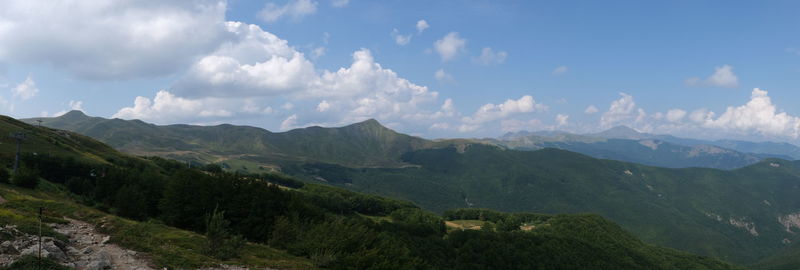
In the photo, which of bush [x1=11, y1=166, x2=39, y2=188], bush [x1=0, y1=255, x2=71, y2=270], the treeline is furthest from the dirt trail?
bush [x1=11, y1=166, x2=39, y2=188]

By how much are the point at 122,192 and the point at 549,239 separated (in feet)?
515

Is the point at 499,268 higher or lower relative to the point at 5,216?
lower

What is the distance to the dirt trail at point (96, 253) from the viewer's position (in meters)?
26.3

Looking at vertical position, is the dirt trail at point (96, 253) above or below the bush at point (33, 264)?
below

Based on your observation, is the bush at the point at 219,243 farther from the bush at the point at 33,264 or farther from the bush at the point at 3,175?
the bush at the point at 3,175

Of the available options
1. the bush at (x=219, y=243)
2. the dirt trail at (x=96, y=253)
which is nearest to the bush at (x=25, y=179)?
the dirt trail at (x=96, y=253)

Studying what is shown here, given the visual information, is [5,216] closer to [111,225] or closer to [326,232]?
[111,225]

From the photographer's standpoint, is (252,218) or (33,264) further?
(252,218)

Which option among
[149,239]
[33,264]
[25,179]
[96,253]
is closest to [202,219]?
[149,239]

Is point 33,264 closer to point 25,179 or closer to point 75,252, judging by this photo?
point 75,252

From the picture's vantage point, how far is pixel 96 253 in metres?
28.6

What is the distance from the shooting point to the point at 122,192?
185ft

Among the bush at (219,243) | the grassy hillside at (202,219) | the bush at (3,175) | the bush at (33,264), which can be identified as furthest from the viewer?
the bush at (3,175)

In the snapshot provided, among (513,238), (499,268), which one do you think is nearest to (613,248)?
(513,238)
